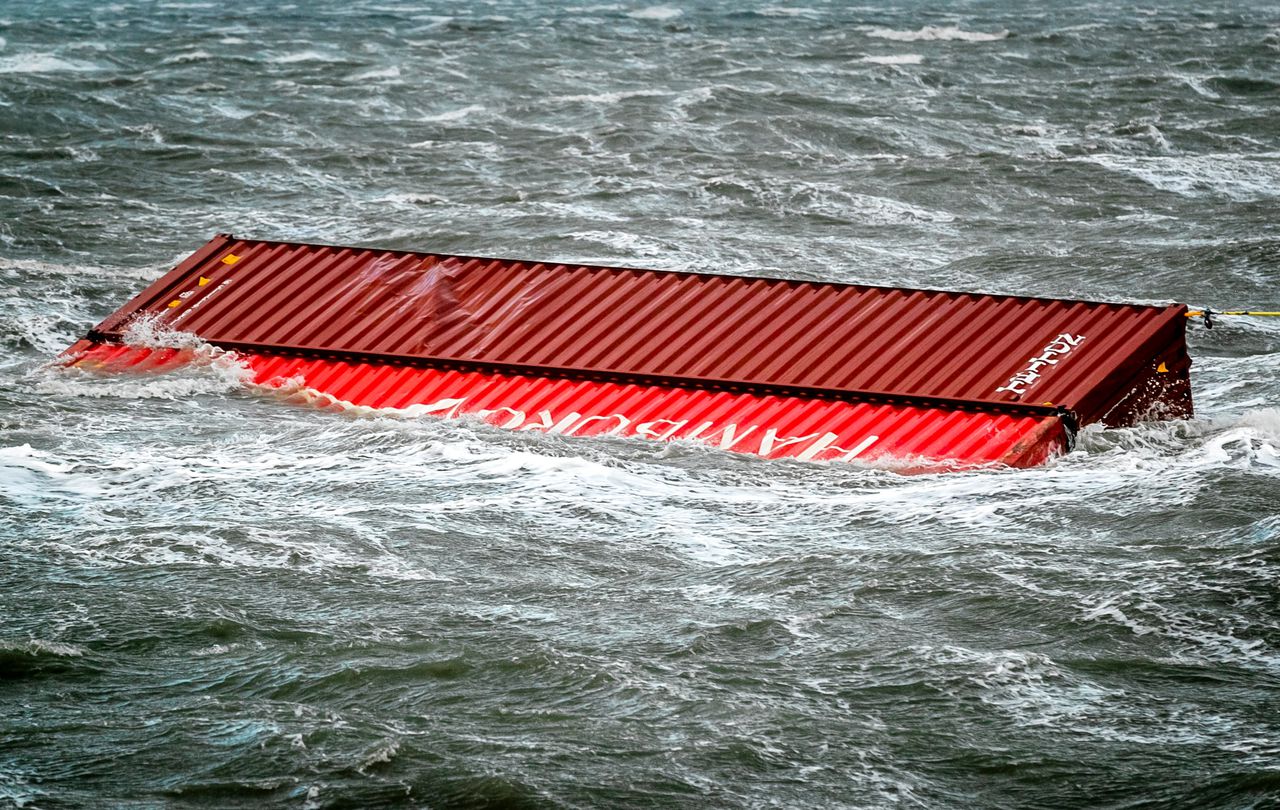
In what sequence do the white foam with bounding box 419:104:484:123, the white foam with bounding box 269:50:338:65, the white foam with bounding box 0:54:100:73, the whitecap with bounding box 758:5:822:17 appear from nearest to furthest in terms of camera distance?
the white foam with bounding box 419:104:484:123, the white foam with bounding box 0:54:100:73, the white foam with bounding box 269:50:338:65, the whitecap with bounding box 758:5:822:17

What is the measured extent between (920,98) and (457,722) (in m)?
33.3

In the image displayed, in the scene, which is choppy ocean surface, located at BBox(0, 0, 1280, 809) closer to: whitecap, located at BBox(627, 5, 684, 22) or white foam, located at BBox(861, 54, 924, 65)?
white foam, located at BBox(861, 54, 924, 65)

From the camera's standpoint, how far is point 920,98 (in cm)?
4309

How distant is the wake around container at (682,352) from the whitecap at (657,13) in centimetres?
4037

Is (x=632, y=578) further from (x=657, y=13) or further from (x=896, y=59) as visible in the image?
(x=657, y=13)

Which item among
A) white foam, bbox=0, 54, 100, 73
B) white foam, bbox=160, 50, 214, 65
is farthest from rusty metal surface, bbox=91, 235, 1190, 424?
white foam, bbox=160, 50, 214, 65

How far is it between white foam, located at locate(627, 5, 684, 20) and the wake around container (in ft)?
133

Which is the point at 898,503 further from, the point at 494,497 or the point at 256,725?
the point at 256,725

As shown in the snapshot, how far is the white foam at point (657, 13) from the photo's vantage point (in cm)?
6026

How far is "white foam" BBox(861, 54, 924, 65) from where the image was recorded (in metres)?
48.2

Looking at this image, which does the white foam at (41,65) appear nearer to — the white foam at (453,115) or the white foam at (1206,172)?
the white foam at (453,115)

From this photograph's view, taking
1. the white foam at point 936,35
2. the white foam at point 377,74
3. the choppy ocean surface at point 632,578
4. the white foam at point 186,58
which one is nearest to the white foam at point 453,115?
the white foam at point 377,74

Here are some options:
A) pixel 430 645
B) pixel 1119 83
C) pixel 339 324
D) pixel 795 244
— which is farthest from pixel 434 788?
pixel 1119 83

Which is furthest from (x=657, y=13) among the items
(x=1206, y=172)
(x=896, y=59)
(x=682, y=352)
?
(x=682, y=352)
